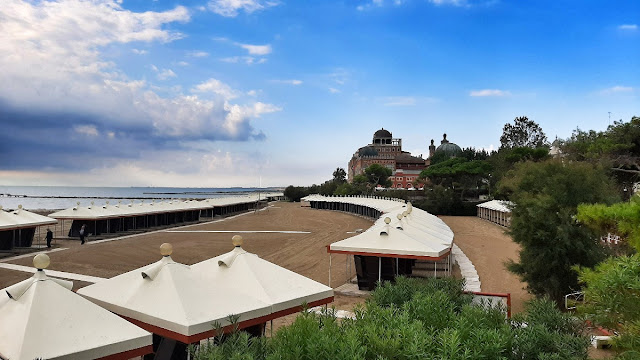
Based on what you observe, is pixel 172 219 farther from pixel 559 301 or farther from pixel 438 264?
pixel 559 301

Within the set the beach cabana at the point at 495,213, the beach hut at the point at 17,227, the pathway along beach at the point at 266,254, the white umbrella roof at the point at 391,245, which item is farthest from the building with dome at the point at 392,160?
the white umbrella roof at the point at 391,245

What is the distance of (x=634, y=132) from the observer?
2334 cm

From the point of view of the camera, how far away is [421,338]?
4.06 meters

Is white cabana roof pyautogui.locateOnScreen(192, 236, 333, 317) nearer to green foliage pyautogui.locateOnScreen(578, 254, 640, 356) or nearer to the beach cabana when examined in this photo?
green foliage pyautogui.locateOnScreen(578, 254, 640, 356)

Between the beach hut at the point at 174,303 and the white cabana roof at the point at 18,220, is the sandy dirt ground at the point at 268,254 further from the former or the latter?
the beach hut at the point at 174,303

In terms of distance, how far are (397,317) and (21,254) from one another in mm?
A: 24243

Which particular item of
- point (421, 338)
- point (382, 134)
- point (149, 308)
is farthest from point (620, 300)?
point (382, 134)

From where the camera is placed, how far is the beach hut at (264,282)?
7.69 metres

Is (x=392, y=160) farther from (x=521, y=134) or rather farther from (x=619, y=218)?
(x=619, y=218)

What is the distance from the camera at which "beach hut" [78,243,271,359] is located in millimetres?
6523

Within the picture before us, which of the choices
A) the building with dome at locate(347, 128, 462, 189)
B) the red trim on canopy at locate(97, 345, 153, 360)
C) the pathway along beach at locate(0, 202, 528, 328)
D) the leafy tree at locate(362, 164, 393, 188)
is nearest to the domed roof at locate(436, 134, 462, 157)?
the building with dome at locate(347, 128, 462, 189)

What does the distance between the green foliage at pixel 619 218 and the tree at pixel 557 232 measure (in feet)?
20.3

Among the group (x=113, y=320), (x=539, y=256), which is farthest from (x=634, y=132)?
(x=113, y=320)

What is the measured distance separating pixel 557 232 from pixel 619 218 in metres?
7.26
